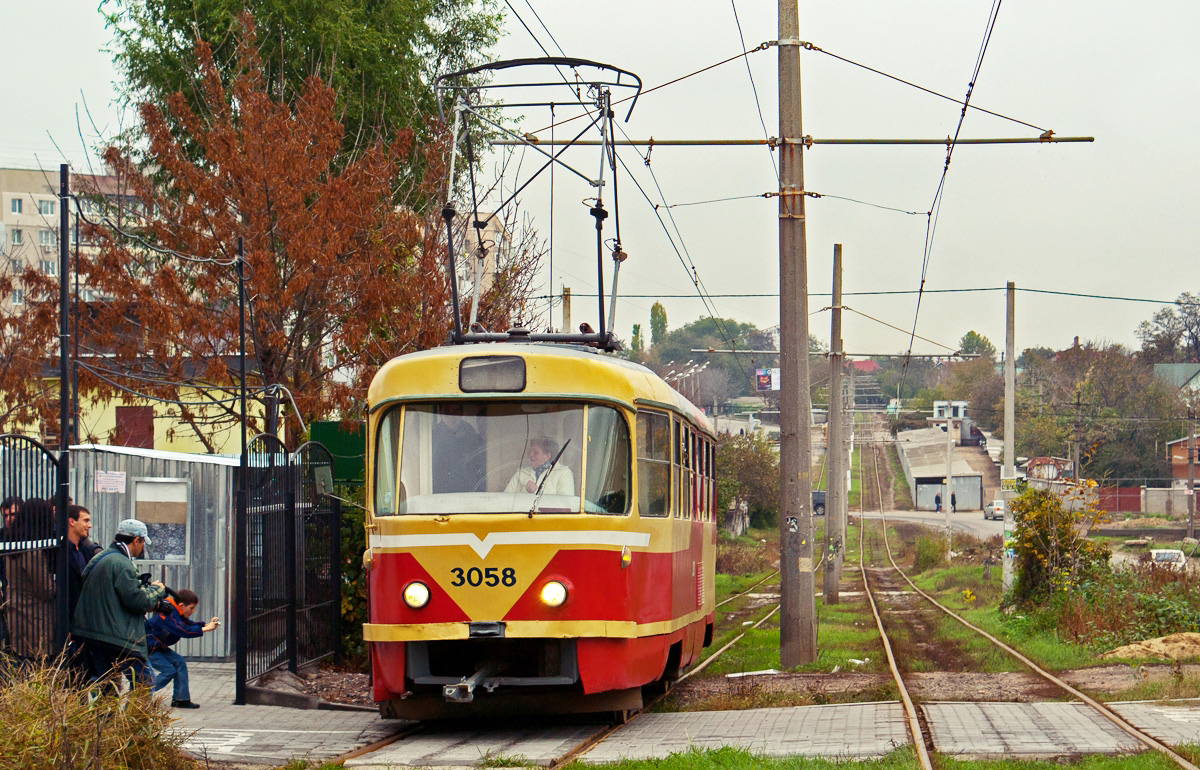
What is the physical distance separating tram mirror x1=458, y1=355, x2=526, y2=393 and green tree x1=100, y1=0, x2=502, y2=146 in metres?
13.3

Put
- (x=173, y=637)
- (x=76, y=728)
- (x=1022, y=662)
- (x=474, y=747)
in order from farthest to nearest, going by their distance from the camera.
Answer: (x=1022, y=662) → (x=173, y=637) → (x=474, y=747) → (x=76, y=728)

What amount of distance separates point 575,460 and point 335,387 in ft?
31.0

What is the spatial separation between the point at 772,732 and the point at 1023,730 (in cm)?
184

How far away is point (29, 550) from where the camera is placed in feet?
29.4

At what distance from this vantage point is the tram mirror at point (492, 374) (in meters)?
10.1

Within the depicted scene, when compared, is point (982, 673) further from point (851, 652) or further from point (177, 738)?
point (177, 738)

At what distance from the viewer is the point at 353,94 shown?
23.6 metres

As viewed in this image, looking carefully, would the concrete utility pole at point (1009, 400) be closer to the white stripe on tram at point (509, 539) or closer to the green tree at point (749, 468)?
the white stripe on tram at point (509, 539)

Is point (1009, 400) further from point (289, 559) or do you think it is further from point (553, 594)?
point (553, 594)

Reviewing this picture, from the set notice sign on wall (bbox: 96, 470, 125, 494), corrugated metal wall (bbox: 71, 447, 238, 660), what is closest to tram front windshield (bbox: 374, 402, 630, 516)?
corrugated metal wall (bbox: 71, 447, 238, 660)

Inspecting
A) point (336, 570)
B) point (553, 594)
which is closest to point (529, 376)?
point (553, 594)

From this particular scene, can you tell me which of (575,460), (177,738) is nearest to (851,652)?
(575,460)

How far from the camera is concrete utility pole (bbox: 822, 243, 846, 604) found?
30938 millimetres

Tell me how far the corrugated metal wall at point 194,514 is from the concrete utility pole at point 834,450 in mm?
18218
